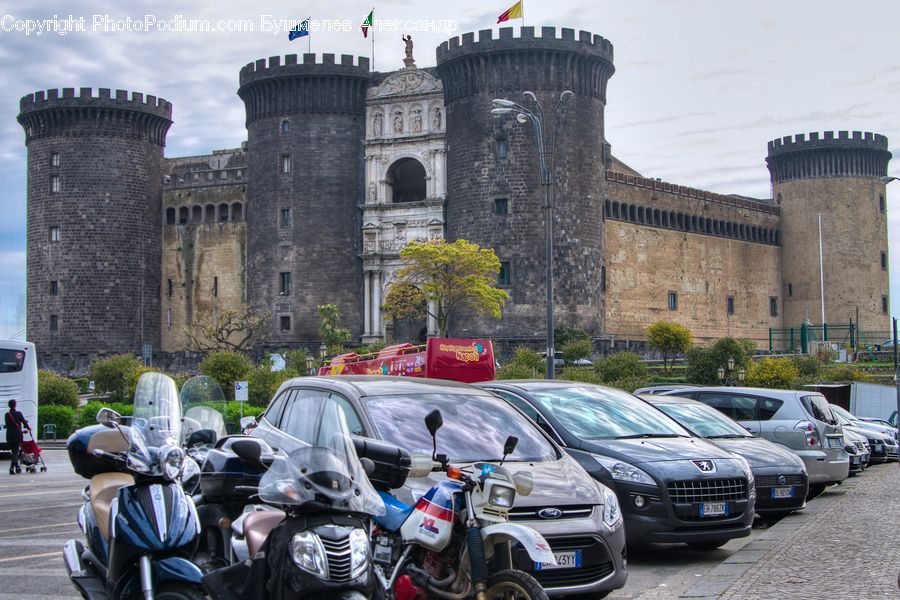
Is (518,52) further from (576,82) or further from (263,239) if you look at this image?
(263,239)

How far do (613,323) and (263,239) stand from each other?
61.0 feet

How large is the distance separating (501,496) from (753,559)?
4.37 meters

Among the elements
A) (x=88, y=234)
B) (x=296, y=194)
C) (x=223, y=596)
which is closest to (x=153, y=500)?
(x=223, y=596)

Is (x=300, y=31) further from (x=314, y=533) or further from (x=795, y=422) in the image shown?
(x=314, y=533)

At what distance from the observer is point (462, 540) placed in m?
6.99

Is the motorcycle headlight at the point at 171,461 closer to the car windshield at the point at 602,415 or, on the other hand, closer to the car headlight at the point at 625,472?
the car headlight at the point at 625,472

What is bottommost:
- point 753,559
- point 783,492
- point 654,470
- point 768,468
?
point 753,559

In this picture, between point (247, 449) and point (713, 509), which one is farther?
point (713, 509)

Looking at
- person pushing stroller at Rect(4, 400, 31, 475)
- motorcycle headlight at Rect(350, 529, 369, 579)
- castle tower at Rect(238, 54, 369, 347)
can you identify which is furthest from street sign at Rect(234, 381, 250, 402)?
castle tower at Rect(238, 54, 369, 347)

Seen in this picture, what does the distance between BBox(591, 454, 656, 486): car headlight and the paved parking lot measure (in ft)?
2.51

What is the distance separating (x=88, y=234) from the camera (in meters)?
65.2

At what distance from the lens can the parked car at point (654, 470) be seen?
10.6 meters

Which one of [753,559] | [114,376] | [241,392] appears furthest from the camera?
[114,376]

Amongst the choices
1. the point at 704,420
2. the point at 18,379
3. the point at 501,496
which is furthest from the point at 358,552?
the point at 18,379
